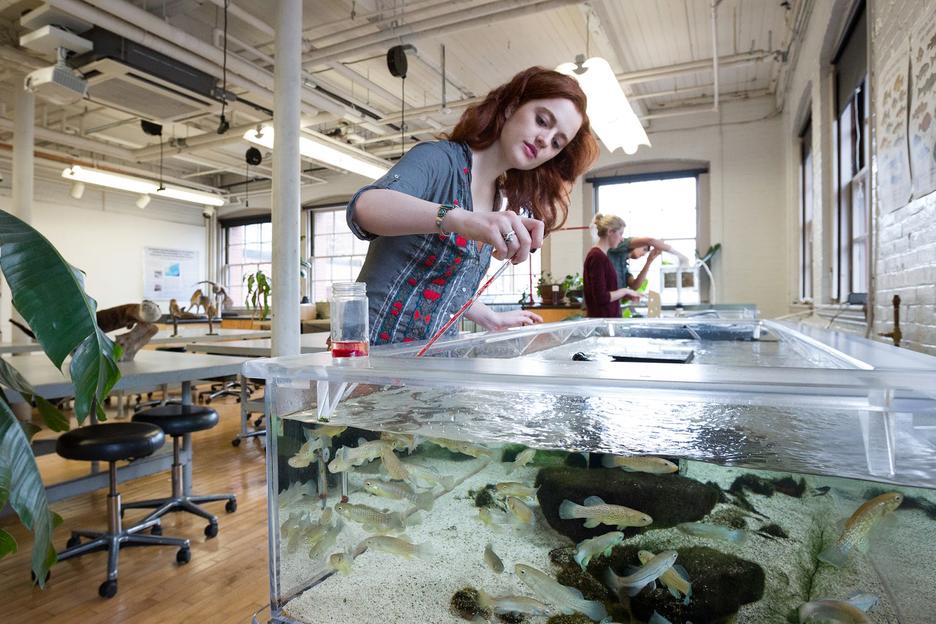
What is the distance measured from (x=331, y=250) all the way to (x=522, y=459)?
989 cm

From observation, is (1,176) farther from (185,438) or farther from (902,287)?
(902,287)

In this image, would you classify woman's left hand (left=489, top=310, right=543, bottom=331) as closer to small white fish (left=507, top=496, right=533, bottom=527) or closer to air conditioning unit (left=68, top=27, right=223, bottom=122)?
small white fish (left=507, top=496, right=533, bottom=527)

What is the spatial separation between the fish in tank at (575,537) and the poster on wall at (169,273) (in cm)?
1112

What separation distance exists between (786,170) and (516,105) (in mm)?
6368

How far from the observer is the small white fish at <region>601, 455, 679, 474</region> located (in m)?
0.60

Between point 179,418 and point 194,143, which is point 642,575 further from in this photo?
point 194,143

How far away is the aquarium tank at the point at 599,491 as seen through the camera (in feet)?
1.70

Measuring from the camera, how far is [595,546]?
58 centimetres

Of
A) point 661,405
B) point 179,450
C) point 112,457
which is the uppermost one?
point 661,405

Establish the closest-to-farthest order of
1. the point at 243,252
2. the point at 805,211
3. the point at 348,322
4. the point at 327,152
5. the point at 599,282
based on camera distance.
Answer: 1. the point at 348,322
2. the point at 599,282
3. the point at 327,152
4. the point at 805,211
5. the point at 243,252

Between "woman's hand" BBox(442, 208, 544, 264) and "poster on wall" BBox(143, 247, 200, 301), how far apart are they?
36.3 feet

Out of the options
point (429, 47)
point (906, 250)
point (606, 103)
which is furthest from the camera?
point (429, 47)

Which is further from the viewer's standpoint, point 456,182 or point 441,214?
point 456,182

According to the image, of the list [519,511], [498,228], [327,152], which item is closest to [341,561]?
[519,511]
